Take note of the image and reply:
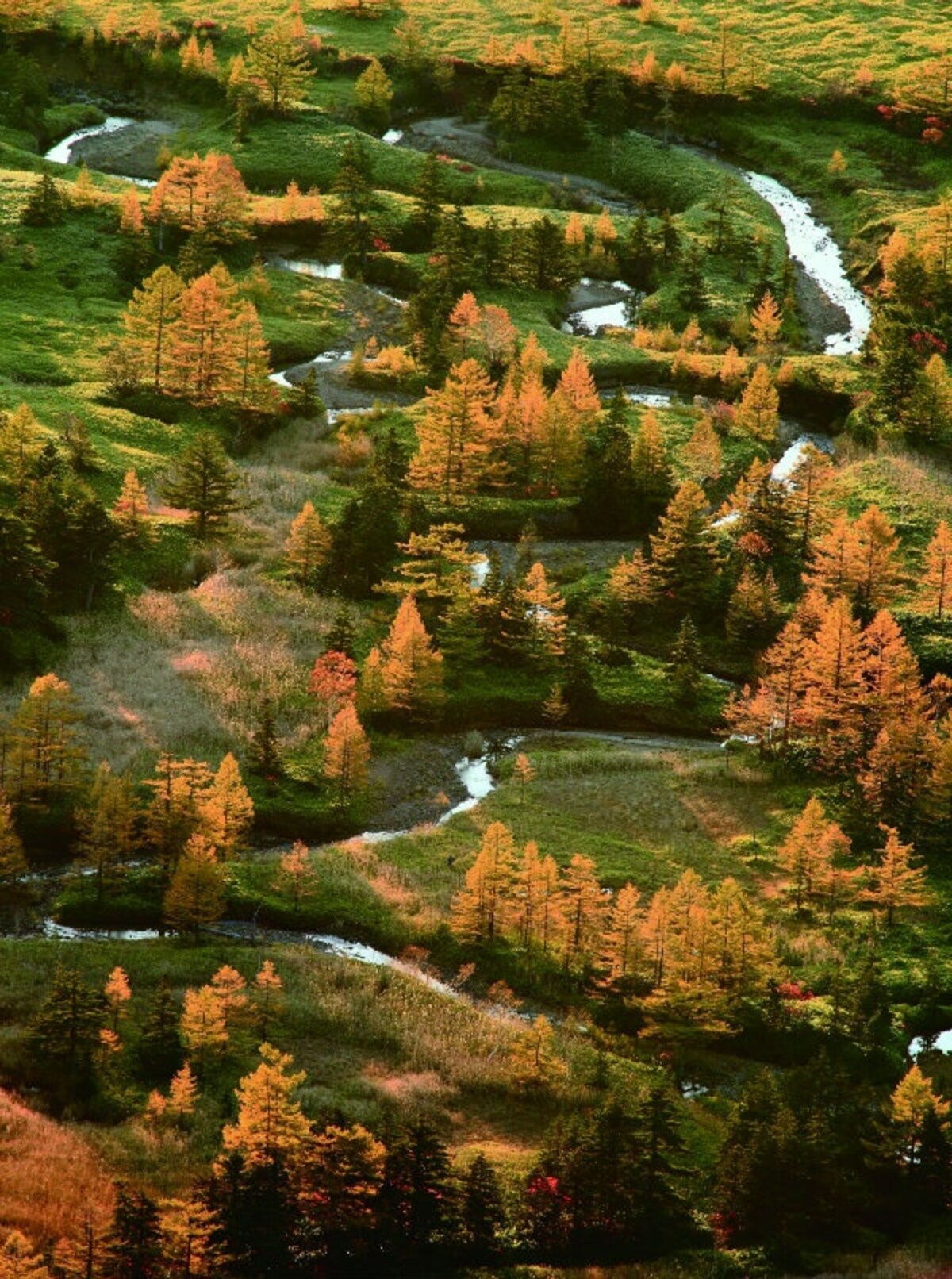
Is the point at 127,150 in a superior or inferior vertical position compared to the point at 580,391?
inferior

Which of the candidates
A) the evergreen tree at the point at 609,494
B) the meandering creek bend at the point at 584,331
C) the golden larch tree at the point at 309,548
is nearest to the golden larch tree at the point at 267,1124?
the meandering creek bend at the point at 584,331

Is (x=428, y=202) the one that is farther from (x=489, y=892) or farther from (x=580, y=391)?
(x=489, y=892)

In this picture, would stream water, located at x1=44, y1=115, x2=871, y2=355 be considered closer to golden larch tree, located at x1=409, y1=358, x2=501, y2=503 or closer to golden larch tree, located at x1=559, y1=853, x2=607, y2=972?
golden larch tree, located at x1=409, y1=358, x2=501, y2=503

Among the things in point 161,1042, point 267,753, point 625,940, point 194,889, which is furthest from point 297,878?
point 625,940

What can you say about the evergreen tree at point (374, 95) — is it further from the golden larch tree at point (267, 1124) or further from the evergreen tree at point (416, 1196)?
the evergreen tree at point (416, 1196)

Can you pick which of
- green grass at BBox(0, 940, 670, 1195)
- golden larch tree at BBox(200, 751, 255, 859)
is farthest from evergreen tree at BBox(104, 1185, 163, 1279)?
golden larch tree at BBox(200, 751, 255, 859)

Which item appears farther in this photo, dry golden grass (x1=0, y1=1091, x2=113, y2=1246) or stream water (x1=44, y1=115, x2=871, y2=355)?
stream water (x1=44, y1=115, x2=871, y2=355)

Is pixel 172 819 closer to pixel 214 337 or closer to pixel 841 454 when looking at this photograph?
pixel 214 337

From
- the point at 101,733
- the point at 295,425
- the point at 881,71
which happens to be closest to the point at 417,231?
the point at 295,425
